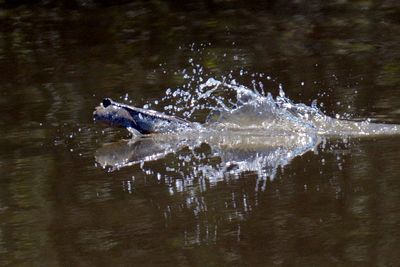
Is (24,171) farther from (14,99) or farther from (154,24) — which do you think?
(154,24)

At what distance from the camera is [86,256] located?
3926mm

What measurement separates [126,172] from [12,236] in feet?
3.31

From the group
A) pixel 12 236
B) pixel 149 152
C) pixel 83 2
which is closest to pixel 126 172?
pixel 149 152

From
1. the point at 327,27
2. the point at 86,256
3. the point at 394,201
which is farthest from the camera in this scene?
the point at 327,27

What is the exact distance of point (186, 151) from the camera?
18.1 feet

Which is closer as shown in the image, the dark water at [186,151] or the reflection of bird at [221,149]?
the dark water at [186,151]

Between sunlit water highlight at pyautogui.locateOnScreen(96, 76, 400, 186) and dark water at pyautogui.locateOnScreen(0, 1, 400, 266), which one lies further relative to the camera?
sunlit water highlight at pyautogui.locateOnScreen(96, 76, 400, 186)

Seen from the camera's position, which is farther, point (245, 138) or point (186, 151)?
point (245, 138)

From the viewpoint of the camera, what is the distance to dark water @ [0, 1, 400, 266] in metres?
3.92

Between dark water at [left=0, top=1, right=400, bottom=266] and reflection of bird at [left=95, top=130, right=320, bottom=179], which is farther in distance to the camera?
reflection of bird at [left=95, top=130, right=320, bottom=179]

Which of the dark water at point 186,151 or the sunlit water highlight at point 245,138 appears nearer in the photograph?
the dark water at point 186,151

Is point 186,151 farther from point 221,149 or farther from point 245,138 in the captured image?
point 245,138

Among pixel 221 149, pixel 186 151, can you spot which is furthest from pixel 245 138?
pixel 186 151

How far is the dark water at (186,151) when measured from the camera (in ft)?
12.8
